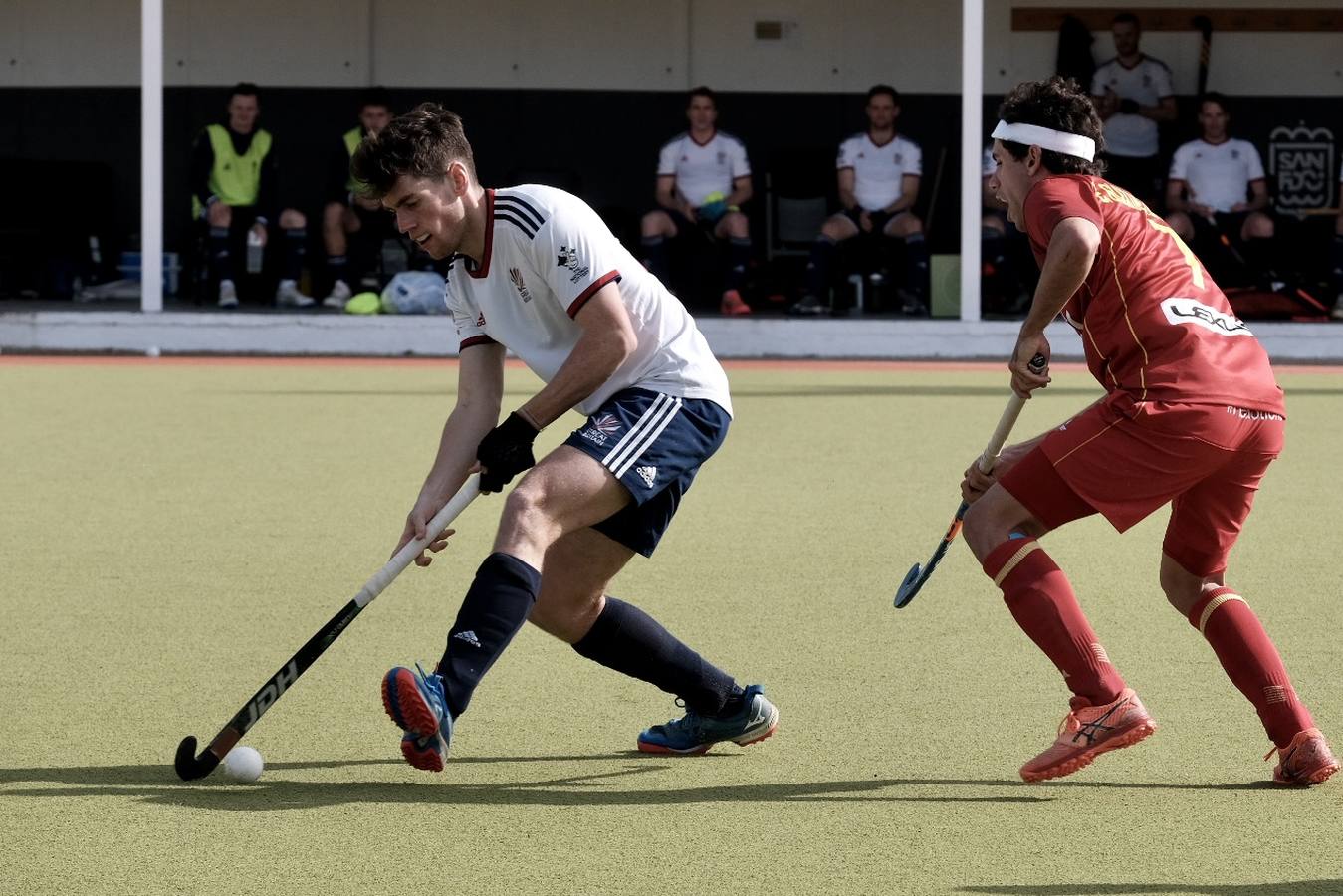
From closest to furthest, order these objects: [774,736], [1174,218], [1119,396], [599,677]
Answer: [1119,396], [774,736], [599,677], [1174,218]

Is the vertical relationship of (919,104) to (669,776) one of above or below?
above

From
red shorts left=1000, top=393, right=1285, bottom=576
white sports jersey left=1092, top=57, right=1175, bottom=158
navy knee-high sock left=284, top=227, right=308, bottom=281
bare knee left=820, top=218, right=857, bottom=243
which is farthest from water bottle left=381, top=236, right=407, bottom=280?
red shorts left=1000, top=393, right=1285, bottom=576

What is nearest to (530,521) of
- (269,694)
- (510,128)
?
(269,694)

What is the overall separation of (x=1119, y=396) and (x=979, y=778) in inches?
30.6

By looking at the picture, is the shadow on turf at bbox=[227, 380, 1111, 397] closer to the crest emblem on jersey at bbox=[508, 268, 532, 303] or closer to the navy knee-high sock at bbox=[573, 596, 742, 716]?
the navy knee-high sock at bbox=[573, 596, 742, 716]

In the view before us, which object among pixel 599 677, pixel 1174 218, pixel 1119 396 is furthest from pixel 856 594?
pixel 1174 218

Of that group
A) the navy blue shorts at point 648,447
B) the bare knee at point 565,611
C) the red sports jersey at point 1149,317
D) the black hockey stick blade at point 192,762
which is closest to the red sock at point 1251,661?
the red sports jersey at point 1149,317

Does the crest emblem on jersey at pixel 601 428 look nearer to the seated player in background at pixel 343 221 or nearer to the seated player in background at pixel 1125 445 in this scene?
the seated player in background at pixel 1125 445

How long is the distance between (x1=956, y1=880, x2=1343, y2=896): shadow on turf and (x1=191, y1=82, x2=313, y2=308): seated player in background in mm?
11823

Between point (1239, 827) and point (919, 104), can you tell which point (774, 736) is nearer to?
point (1239, 827)

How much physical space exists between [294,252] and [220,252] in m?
0.51

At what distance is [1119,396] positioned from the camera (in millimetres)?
3951

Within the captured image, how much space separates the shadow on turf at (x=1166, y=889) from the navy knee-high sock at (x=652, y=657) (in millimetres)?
1009

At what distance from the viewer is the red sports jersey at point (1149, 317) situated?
3.91 m
